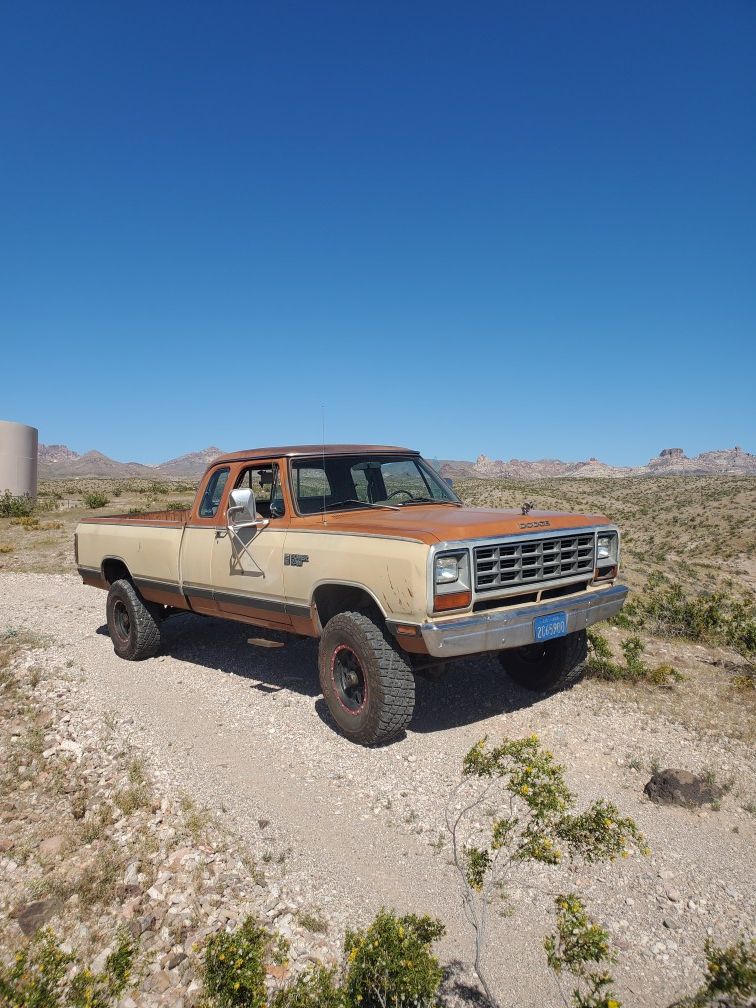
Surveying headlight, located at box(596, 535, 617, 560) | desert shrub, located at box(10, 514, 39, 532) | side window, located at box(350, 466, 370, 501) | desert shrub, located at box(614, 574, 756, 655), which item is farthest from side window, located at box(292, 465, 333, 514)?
desert shrub, located at box(10, 514, 39, 532)

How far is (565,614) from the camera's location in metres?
5.02

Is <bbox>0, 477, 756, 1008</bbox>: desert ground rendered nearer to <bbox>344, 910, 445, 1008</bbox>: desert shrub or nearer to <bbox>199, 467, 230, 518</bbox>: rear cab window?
<bbox>344, 910, 445, 1008</bbox>: desert shrub

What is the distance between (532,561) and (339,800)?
7.15ft

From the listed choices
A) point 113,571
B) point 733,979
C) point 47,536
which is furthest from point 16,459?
point 733,979

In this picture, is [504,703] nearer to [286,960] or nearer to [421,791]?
[421,791]

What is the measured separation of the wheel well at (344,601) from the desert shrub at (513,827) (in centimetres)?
143

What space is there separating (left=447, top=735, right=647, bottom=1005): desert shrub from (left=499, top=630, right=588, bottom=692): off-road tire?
1.63m

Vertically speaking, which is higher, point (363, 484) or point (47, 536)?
point (363, 484)

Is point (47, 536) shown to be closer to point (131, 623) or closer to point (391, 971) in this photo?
point (131, 623)

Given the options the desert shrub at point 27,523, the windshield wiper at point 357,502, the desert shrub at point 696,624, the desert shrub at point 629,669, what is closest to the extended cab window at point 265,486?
the windshield wiper at point 357,502

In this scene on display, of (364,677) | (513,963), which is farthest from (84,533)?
(513,963)

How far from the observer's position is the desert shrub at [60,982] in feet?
8.09

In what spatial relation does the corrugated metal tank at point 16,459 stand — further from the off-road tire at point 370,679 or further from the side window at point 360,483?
the off-road tire at point 370,679

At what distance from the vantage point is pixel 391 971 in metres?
2.35
